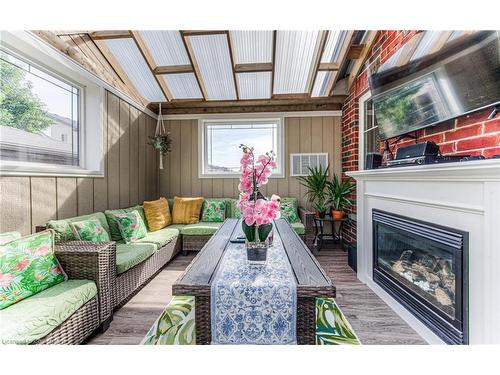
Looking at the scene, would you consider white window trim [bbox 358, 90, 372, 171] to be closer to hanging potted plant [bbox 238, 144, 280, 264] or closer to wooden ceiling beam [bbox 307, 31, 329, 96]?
wooden ceiling beam [bbox 307, 31, 329, 96]

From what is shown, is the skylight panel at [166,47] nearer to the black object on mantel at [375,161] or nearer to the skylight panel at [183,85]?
the skylight panel at [183,85]

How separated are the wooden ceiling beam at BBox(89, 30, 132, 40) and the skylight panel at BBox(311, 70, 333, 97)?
99.1 inches

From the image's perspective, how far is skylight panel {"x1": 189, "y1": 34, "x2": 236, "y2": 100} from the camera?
2662 mm

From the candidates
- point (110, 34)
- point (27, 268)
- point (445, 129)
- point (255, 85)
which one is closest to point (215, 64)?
point (255, 85)

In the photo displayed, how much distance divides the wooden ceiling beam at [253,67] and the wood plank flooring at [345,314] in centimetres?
281

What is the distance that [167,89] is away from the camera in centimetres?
361

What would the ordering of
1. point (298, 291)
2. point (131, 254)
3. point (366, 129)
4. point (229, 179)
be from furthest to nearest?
point (229, 179), point (366, 129), point (131, 254), point (298, 291)

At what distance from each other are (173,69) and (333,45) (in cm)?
214

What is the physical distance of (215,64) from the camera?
3025 mm

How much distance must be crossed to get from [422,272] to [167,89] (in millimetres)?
3940

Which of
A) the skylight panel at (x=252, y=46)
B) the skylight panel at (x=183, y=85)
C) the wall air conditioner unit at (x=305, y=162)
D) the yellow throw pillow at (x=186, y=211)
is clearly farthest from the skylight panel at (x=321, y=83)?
the yellow throw pillow at (x=186, y=211)

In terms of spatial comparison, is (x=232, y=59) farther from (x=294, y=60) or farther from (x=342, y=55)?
(x=342, y=55)
